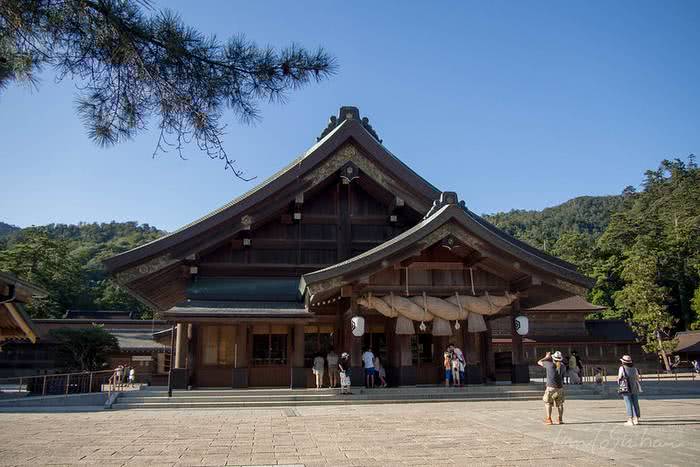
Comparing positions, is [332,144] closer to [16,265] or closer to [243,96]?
[243,96]

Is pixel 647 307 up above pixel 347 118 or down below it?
below

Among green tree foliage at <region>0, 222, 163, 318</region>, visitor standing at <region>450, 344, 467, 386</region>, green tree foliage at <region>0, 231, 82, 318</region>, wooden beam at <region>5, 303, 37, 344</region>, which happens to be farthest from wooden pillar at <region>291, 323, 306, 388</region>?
green tree foliage at <region>0, 231, 82, 318</region>

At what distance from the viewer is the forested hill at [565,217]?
13912cm

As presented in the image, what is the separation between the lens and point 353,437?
8016mm

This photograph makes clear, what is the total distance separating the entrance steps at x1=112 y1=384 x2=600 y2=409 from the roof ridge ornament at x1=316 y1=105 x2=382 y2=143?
843 cm

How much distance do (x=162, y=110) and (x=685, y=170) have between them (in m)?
108

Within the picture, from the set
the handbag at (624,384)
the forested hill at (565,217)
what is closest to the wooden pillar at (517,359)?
the handbag at (624,384)

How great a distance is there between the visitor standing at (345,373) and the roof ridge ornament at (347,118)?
748cm

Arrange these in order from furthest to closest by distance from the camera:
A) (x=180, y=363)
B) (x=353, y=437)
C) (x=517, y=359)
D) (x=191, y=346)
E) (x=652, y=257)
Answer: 1. (x=652, y=257)
2. (x=191, y=346)
3. (x=517, y=359)
4. (x=180, y=363)
5. (x=353, y=437)

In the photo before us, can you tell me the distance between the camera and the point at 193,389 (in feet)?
49.1

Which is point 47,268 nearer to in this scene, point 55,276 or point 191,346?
point 55,276

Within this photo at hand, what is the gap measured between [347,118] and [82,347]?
55.5ft

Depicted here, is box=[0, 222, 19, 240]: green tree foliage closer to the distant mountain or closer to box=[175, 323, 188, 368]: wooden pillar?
the distant mountain

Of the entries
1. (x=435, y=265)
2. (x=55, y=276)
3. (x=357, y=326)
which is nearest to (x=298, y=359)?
(x=357, y=326)
